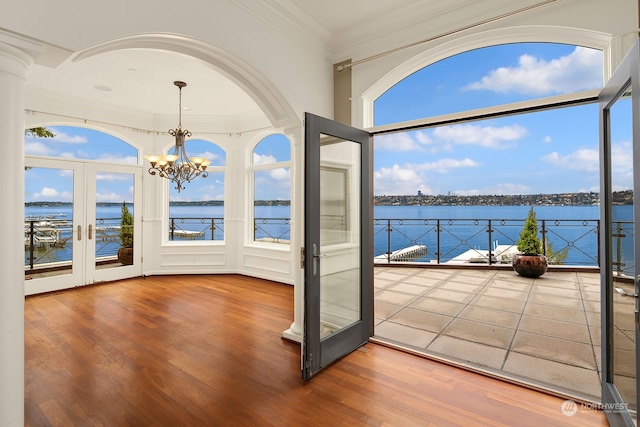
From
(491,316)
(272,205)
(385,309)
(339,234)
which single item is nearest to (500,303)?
(491,316)

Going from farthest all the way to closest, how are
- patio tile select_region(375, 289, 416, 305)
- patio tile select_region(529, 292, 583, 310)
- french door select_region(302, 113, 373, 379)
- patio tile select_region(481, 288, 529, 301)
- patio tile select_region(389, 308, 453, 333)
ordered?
patio tile select_region(481, 288, 529, 301) → patio tile select_region(375, 289, 416, 305) → patio tile select_region(529, 292, 583, 310) → patio tile select_region(389, 308, 453, 333) → french door select_region(302, 113, 373, 379)

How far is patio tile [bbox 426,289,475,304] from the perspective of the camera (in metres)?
4.76

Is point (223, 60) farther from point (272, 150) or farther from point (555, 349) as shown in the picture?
point (555, 349)

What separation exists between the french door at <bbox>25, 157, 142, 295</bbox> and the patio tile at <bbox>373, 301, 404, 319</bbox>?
475cm

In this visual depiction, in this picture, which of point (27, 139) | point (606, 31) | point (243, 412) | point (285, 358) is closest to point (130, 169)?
point (27, 139)

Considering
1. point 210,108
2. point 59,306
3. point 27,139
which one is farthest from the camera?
point 210,108

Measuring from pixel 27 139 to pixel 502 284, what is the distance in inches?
318

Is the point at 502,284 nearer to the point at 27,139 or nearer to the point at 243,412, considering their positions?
the point at 243,412

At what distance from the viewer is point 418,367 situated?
2805 mm

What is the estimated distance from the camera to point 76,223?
5613 mm

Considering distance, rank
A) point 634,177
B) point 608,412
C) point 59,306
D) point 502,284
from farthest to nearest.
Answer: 1. point 502,284
2. point 59,306
3. point 608,412
4. point 634,177

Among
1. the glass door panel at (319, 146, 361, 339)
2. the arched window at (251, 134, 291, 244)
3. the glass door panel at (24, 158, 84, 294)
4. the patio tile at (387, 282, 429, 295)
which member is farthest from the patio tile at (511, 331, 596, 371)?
the glass door panel at (24, 158, 84, 294)

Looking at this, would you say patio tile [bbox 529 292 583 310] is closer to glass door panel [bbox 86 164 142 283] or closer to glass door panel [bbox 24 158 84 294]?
glass door panel [bbox 86 164 142 283]

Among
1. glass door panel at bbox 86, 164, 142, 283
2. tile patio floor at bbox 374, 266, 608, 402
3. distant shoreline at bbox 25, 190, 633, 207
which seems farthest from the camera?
distant shoreline at bbox 25, 190, 633, 207
